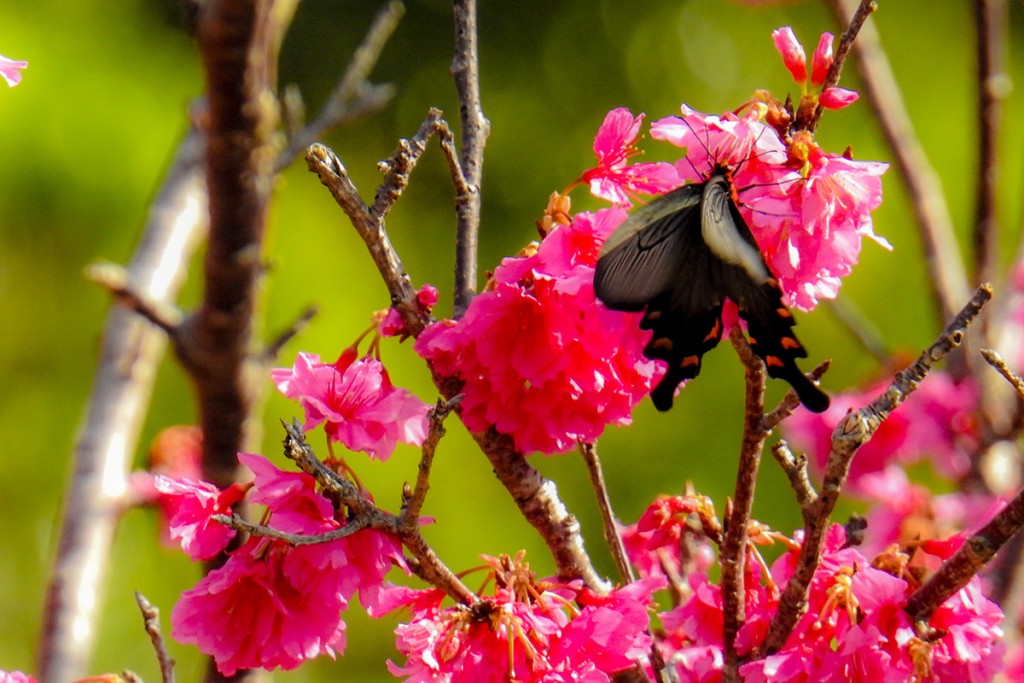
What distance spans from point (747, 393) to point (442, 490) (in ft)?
13.4

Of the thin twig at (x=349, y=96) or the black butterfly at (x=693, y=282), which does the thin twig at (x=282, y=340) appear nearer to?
the thin twig at (x=349, y=96)

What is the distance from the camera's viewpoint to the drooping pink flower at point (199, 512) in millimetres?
1054

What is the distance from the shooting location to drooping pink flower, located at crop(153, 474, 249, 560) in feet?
3.46

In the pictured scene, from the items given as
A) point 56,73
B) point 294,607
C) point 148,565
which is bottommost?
point 294,607

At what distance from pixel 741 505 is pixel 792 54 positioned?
41 cm

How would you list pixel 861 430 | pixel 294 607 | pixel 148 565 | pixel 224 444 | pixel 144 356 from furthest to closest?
1. pixel 148 565
2. pixel 144 356
3. pixel 224 444
4. pixel 294 607
5. pixel 861 430

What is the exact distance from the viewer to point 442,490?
16.5ft

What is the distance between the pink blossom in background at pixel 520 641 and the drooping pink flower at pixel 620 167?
373mm

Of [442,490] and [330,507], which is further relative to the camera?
[442,490]

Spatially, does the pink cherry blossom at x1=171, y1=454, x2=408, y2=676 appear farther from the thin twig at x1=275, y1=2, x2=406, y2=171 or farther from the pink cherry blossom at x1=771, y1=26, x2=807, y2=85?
the thin twig at x1=275, y1=2, x2=406, y2=171

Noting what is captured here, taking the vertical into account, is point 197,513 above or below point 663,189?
below

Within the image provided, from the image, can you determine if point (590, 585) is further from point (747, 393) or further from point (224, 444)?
point (224, 444)

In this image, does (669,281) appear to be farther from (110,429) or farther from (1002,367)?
(110,429)

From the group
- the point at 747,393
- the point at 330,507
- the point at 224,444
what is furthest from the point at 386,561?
the point at 224,444
